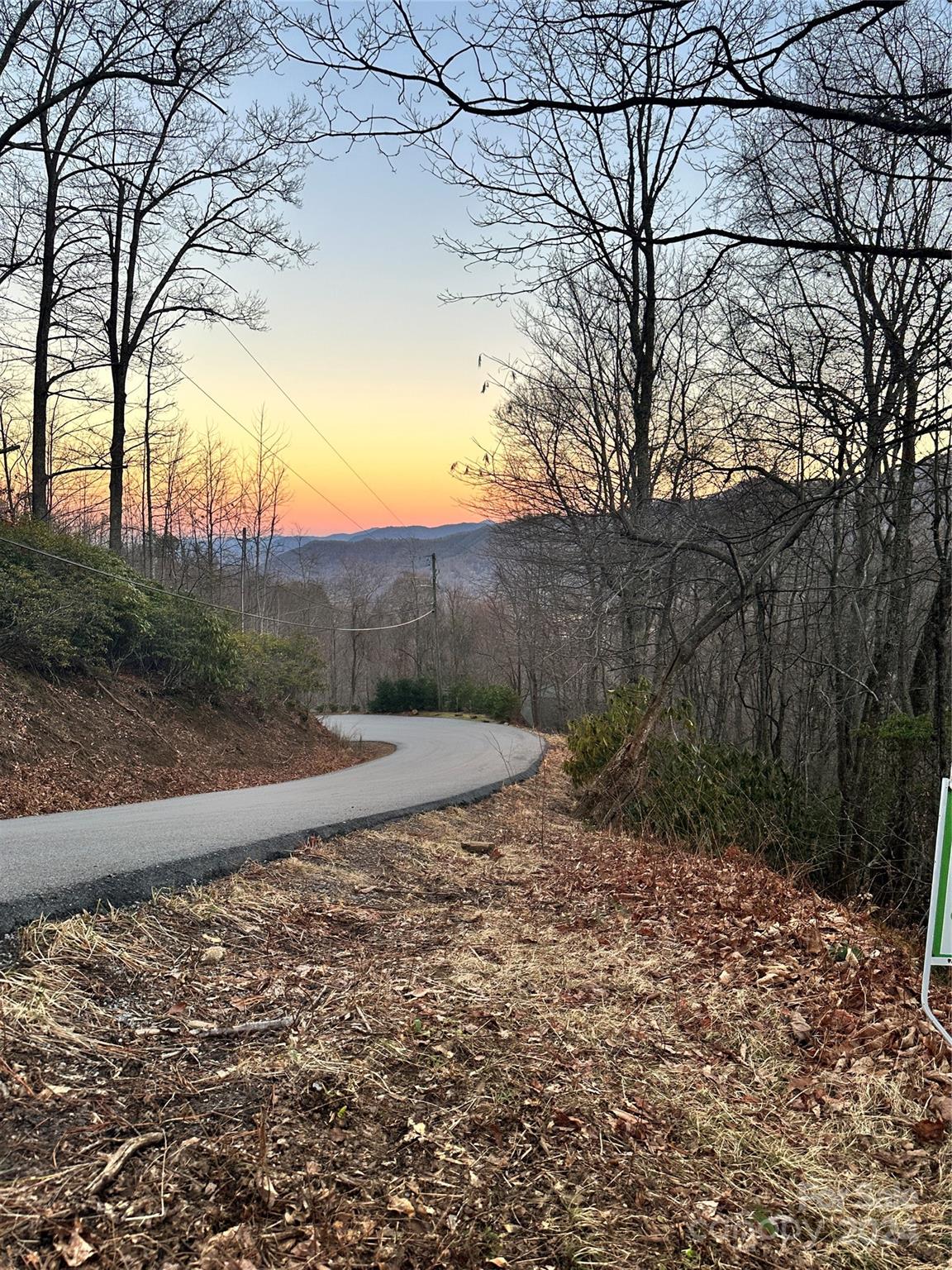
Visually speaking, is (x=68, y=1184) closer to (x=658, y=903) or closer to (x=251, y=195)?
(x=658, y=903)

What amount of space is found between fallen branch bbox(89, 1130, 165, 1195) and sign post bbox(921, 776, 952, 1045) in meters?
2.56

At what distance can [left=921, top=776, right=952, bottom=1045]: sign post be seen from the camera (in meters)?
2.70

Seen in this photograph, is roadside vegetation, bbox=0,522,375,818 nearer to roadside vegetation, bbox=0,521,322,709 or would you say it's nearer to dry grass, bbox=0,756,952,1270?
roadside vegetation, bbox=0,521,322,709

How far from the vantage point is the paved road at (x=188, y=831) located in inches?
201

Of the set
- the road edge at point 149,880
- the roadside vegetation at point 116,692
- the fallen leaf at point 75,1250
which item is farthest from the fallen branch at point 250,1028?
the roadside vegetation at point 116,692

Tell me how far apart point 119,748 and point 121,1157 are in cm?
1373

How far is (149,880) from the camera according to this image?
17.6 feet

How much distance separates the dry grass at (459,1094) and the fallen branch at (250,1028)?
0.02 meters

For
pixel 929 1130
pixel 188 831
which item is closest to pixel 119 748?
pixel 188 831

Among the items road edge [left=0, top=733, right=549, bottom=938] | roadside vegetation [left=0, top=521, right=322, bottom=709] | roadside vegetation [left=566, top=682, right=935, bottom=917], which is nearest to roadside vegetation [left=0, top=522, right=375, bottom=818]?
roadside vegetation [left=0, top=521, right=322, bottom=709]

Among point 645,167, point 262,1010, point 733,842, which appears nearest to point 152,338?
point 645,167

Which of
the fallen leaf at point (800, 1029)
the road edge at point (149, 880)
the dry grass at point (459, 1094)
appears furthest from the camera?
the road edge at point (149, 880)

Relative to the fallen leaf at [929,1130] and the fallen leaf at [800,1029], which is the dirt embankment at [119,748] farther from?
the fallen leaf at [929,1130]

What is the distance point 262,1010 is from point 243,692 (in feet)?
60.2
